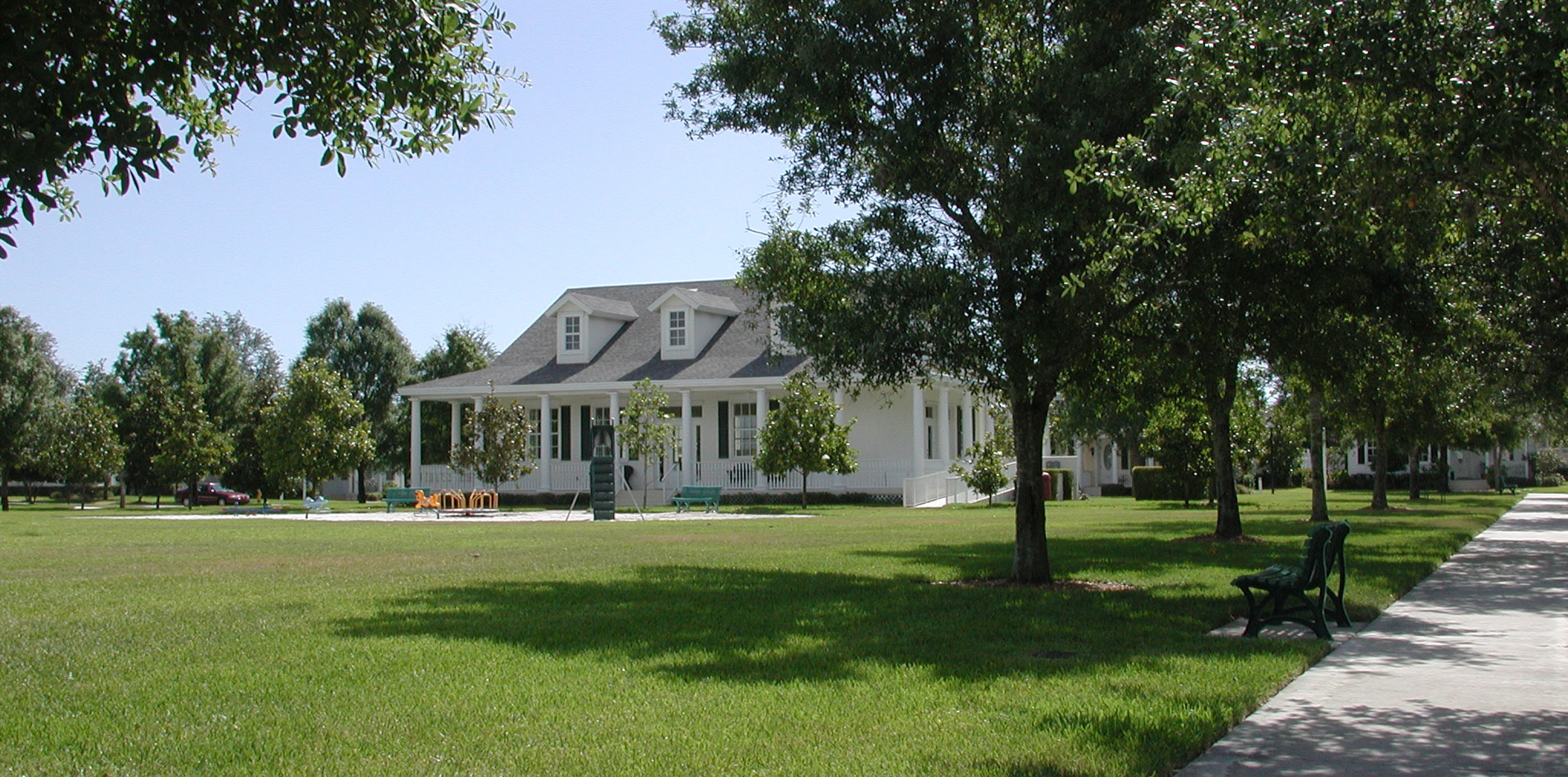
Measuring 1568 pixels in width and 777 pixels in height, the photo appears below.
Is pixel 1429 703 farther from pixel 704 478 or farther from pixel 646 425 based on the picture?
pixel 704 478

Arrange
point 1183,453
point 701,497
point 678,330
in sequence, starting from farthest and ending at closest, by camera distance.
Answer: point 678,330, point 1183,453, point 701,497

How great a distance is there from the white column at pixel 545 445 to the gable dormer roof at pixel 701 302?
4.45 m

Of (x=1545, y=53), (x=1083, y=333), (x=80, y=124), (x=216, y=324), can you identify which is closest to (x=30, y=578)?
(x=80, y=124)

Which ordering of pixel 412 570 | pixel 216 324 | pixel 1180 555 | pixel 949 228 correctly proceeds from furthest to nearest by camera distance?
pixel 216 324
pixel 1180 555
pixel 412 570
pixel 949 228

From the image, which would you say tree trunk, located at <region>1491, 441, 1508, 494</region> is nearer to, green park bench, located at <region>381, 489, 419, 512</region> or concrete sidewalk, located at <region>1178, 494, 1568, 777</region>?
green park bench, located at <region>381, 489, 419, 512</region>

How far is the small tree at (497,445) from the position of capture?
37.2m

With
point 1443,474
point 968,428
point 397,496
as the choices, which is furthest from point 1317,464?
point 1443,474

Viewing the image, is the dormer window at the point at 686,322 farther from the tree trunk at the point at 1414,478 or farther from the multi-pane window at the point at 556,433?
the tree trunk at the point at 1414,478

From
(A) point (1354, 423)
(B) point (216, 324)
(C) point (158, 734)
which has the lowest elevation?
(C) point (158, 734)

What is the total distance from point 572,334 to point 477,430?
5.46 metres

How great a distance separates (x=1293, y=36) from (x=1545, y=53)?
1.40 meters

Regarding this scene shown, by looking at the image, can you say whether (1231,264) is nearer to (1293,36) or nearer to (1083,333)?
(1083,333)

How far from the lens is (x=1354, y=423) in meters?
34.6

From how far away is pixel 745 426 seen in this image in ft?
132
